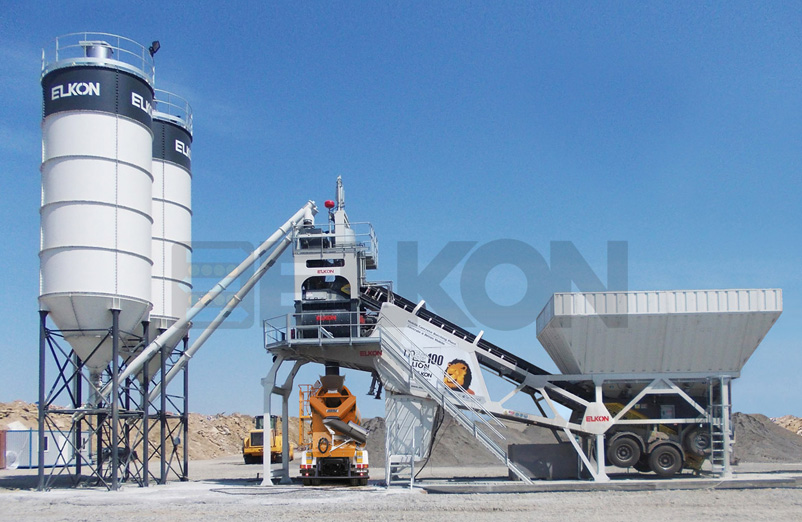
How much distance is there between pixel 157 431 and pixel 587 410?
47581 millimetres

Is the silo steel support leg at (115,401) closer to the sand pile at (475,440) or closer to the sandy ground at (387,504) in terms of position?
the sandy ground at (387,504)

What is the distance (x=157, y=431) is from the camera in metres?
66.2

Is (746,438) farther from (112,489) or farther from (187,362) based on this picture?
(112,489)

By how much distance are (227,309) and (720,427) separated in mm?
18073

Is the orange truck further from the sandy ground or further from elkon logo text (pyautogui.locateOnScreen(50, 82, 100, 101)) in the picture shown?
elkon logo text (pyautogui.locateOnScreen(50, 82, 100, 101))

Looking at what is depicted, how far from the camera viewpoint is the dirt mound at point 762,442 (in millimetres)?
46522

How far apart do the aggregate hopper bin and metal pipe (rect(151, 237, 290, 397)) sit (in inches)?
407

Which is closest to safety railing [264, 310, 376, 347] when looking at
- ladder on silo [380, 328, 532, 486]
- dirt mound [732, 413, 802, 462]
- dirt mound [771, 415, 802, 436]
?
ladder on silo [380, 328, 532, 486]

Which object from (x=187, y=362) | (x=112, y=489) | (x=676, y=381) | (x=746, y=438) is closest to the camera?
(x=112, y=489)

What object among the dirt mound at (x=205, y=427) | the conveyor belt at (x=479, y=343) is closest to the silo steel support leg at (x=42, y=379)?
the conveyor belt at (x=479, y=343)

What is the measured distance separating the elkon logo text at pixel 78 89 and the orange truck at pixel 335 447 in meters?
12.6

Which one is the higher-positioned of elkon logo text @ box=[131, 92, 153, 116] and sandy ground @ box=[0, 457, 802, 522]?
elkon logo text @ box=[131, 92, 153, 116]

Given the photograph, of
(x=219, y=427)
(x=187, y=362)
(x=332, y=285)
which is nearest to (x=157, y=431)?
(x=219, y=427)

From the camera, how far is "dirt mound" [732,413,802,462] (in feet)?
153
